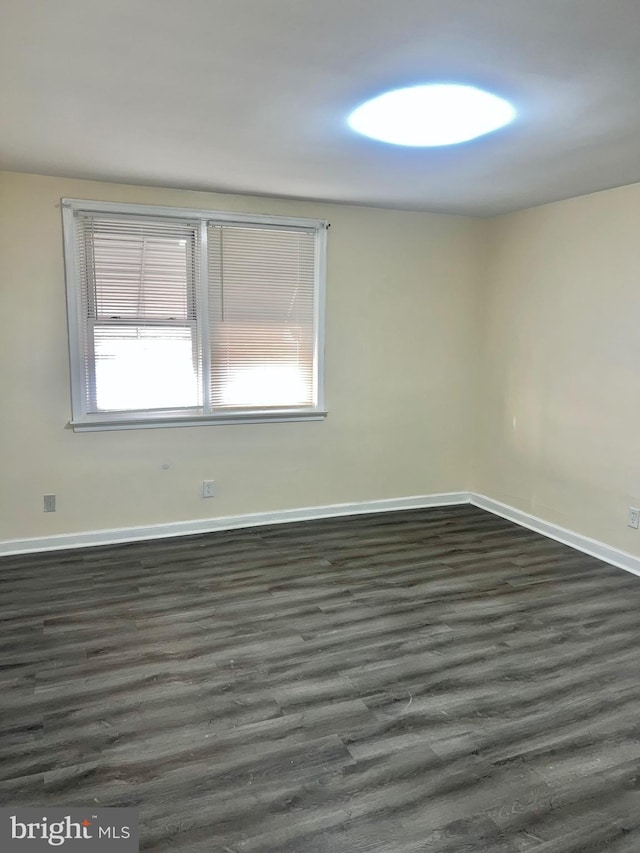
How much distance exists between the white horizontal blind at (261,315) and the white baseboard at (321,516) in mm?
879

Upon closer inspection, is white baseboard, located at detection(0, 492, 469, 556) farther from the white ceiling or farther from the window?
the white ceiling

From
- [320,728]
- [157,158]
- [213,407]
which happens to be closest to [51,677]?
[320,728]

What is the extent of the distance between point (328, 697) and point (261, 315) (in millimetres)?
2728

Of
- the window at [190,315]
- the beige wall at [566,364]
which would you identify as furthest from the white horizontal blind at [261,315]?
the beige wall at [566,364]

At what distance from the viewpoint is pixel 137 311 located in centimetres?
388

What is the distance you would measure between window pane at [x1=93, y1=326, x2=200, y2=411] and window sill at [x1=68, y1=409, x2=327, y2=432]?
0.09 metres

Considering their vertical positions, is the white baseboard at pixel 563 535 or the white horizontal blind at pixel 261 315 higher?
the white horizontal blind at pixel 261 315

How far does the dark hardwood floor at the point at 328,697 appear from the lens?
181cm

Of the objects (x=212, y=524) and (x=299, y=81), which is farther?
(x=212, y=524)

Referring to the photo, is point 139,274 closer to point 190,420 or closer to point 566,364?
point 190,420

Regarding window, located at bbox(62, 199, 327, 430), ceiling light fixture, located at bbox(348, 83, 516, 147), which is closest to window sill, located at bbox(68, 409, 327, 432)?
window, located at bbox(62, 199, 327, 430)

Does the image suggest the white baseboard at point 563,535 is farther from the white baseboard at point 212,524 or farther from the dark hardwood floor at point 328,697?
the white baseboard at point 212,524

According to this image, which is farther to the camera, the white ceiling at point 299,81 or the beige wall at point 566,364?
the beige wall at point 566,364

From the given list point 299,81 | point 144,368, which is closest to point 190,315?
point 144,368
